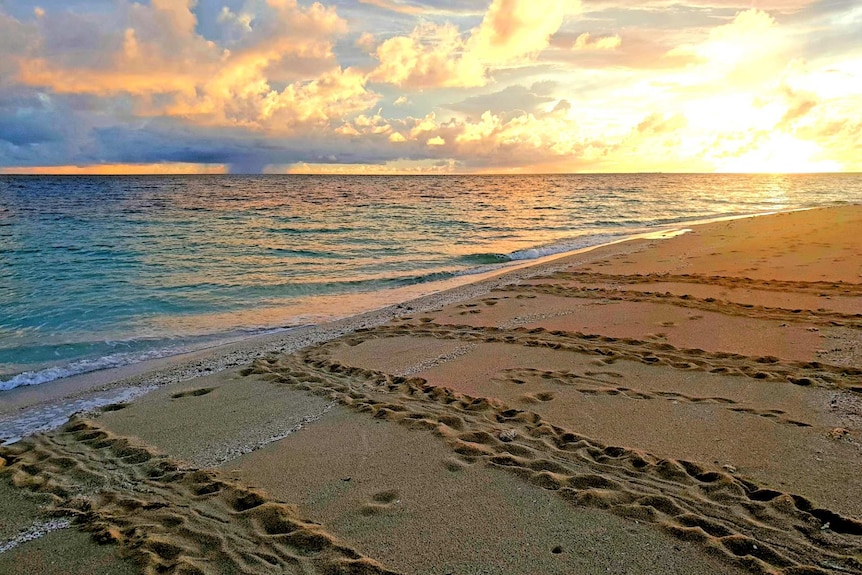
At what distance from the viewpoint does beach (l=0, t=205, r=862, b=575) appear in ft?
10.3

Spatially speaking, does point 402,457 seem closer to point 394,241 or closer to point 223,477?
point 223,477

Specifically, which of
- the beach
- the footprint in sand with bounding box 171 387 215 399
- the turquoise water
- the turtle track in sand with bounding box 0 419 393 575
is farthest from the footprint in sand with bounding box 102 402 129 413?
the turquoise water

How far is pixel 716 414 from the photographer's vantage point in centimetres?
479

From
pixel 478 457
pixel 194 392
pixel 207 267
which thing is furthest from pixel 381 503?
pixel 207 267

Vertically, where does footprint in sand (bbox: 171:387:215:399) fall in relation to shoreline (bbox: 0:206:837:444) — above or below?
above

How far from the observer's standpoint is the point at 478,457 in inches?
167

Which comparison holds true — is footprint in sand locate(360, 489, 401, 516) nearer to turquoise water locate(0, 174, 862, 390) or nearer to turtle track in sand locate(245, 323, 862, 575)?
turtle track in sand locate(245, 323, 862, 575)

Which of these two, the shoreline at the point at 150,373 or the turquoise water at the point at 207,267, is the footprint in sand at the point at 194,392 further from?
the turquoise water at the point at 207,267

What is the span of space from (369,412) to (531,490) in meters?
2.16

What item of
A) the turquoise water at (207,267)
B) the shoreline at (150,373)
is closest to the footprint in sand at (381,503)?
the shoreline at (150,373)

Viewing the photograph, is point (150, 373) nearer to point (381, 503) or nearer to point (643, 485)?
point (381, 503)

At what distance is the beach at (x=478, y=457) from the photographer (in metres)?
3.14

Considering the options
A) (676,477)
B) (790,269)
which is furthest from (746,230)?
(676,477)

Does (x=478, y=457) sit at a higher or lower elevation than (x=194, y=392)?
higher
